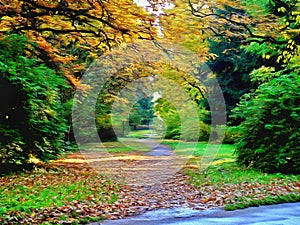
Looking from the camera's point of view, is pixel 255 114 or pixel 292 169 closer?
pixel 292 169

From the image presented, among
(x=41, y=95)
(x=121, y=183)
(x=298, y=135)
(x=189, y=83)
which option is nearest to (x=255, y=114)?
(x=298, y=135)

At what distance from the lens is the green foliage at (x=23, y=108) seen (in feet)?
33.3

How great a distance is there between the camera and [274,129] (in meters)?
11.6

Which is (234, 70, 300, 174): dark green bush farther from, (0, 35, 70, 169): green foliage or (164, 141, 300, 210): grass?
(0, 35, 70, 169): green foliage

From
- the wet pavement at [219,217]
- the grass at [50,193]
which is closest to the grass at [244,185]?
the wet pavement at [219,217]

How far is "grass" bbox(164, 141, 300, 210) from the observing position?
295 inches

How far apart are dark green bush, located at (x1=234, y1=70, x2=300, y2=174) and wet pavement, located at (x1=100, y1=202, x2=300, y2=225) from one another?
4.41 meters

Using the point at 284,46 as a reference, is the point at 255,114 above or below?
below

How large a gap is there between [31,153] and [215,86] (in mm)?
18502

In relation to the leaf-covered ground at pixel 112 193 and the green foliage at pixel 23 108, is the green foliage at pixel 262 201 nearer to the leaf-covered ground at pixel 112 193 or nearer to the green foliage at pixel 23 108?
the leaf-covered ground at pixel 112 193

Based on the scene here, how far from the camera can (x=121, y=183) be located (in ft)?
34.9

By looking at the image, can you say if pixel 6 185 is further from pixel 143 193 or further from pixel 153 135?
pixel 153 135

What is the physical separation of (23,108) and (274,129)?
728 cm

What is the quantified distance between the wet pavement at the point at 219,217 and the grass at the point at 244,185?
0.40m
